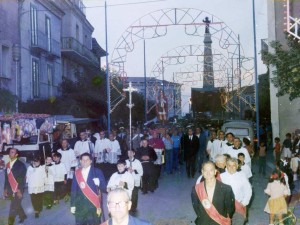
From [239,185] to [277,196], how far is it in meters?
1.54

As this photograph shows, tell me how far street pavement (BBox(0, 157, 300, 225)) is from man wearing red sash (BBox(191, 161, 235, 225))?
3427 millimetres

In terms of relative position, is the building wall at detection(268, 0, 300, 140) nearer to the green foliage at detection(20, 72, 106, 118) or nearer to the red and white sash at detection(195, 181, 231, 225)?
the green foliage at detection(20, 72, 106, 118)

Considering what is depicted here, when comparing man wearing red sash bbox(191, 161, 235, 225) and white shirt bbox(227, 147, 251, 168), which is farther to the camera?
white shirt bbox(227, 147, 251, 168)

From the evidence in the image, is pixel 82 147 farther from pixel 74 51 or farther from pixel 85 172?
pixel 74 51

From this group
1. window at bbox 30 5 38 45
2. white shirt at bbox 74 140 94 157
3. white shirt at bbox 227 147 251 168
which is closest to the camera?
white shirt at bbox 227 147 251 168

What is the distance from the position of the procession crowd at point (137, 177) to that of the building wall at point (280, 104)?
17.8 feet

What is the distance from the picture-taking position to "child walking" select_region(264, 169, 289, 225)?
8.10m

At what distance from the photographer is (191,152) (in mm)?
14734

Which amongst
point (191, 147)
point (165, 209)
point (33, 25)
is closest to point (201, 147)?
point (191, 147)

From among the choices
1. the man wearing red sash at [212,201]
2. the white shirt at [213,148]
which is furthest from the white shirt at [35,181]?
the man wearing red sash at [212,201]

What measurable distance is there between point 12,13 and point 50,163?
10.2 m

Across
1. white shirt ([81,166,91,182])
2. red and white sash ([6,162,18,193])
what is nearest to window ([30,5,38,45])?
red and white sash ([6,162,18,193])

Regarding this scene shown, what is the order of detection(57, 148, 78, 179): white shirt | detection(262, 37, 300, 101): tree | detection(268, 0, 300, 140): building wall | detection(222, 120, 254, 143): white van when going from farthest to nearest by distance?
detection(268, 0, 300, 140): building wall < detection(222, 120, 254, 143): white van < detection(57, 148, 78, 179): white shirt < detection(262, 37, 300, 101): tree

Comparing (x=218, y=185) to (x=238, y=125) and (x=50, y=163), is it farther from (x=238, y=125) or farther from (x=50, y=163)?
(x=238, y=125)
